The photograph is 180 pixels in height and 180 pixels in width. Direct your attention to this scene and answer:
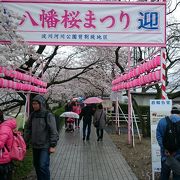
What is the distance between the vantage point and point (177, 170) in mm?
6023

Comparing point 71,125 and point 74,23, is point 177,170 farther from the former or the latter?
point 71,125

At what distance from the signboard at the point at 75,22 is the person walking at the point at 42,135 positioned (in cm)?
280

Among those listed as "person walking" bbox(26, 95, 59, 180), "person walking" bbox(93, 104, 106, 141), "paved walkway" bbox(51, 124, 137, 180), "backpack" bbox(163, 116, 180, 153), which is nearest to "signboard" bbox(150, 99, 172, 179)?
"paved walkway" bbox(51, 124, 137, 180)

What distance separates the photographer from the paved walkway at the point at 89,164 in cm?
866

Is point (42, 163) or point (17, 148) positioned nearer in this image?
point (17, 148)

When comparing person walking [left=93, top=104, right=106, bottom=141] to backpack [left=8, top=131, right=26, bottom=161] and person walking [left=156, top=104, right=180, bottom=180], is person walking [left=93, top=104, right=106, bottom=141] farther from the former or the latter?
backpack [left=8, top=131, right=26, bottom=161]

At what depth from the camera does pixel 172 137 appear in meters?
6.19

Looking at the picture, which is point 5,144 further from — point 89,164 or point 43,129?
point 89,164

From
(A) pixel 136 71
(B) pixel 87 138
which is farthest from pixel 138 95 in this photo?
(A) pixel 136 71

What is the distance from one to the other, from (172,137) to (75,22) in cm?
427

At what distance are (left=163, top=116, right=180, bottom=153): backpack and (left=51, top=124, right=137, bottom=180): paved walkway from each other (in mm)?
2480

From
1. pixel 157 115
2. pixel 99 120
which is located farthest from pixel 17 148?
pixel 99 120

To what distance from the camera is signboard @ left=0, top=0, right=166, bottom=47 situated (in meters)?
9.02

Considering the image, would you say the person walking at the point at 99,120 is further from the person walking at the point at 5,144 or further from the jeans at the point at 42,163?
the person walking at the point at 5,144
